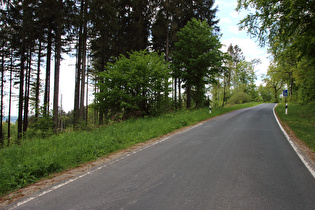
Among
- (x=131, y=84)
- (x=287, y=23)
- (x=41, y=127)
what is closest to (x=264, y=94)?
(x=287, y=23)

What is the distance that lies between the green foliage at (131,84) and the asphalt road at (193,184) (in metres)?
7.80

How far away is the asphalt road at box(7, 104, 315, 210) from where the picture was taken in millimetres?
2785

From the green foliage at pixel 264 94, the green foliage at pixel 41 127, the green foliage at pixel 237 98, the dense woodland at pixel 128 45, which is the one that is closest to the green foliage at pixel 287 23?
the dense woodland at pixel 128 45

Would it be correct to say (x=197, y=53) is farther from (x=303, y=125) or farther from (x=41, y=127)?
(x=41, y=127)

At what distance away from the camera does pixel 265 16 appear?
10.5 m

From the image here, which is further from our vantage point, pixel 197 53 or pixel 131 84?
pixel 197 53

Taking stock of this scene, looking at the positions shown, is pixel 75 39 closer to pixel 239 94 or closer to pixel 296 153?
pixel 296 153

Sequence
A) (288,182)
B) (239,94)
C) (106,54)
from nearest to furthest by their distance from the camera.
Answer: (288,182), (106,54), (239,94)

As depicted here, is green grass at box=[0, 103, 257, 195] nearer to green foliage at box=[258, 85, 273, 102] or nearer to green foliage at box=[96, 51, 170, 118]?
green foliage at box=[96, 51, 170, 118]

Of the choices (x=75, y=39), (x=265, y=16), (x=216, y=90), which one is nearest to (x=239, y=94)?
(x=216, y=90)

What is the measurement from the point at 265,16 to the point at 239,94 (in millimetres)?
35755

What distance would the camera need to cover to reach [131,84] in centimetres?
1204

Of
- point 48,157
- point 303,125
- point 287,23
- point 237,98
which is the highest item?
point 287,23

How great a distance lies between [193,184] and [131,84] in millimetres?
9468
